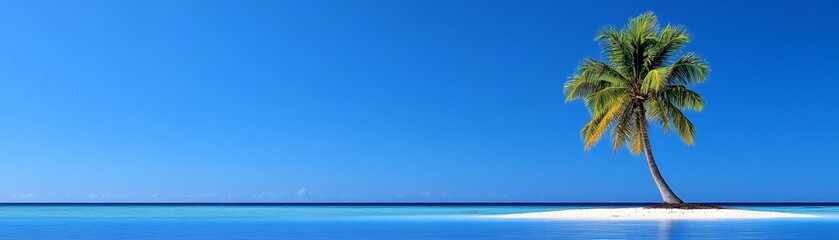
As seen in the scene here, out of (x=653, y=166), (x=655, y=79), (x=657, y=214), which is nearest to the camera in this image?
(x=657, y=214)

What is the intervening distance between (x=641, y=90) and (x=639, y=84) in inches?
24.7

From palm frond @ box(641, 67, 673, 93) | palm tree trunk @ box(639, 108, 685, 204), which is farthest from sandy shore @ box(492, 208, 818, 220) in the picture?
palm frond @ box(641, 67, 673, 93)

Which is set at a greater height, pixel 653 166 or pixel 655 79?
pixel 655 79

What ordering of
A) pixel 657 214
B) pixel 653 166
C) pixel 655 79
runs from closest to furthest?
pixel 657 214 → pixel 655 79 → pixel 653 166

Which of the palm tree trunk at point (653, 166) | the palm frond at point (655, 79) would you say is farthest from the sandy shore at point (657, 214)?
the palm frond at point (655, 79)

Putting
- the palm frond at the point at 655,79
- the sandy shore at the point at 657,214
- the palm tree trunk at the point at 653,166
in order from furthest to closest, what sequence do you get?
the palm tree trunk at the point at 653,166 < the palm frond at the point at 655,79 < the sandy shore at the point at 657,214

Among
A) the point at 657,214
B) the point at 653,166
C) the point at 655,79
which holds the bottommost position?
the point at 657,214

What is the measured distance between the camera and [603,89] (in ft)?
99.0

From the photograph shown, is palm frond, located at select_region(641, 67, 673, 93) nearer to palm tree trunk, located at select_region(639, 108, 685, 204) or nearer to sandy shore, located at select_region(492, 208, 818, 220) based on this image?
palm tree trunk, located at select_region(639, 108, 685, 204)

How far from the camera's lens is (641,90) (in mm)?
29812

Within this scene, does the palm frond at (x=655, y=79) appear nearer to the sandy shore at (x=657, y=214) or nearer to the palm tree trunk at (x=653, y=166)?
the palm tree trunk at (x=653, y=166)

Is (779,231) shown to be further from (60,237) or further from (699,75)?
(60,237)

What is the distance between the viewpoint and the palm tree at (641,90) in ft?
98.0

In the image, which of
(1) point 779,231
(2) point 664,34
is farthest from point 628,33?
(1) point 779,231
